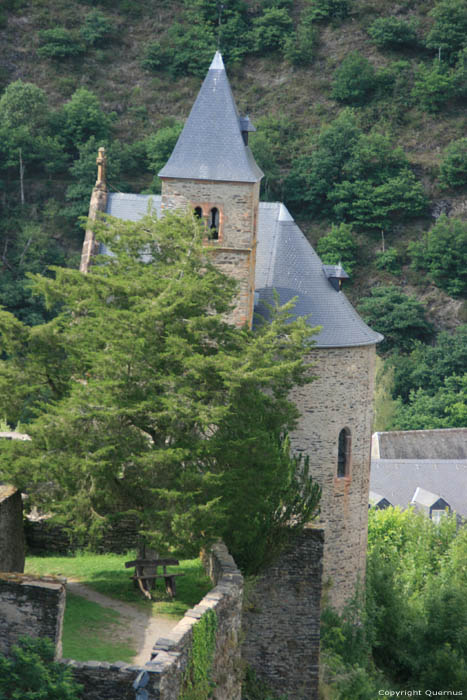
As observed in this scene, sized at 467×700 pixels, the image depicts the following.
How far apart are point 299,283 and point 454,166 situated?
4774cm

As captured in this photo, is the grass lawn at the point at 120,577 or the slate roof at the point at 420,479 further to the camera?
the slate roof at the point at 420,479

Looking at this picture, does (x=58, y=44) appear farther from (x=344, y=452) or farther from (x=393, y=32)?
(x=344, y=452)

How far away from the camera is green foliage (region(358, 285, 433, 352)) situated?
66.2 m

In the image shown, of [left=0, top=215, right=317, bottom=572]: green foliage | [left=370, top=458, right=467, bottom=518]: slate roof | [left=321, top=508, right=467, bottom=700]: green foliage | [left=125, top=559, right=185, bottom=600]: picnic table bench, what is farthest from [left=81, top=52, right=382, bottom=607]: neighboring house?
[left=370, top=458, right=467, bottom=518]: slate roof

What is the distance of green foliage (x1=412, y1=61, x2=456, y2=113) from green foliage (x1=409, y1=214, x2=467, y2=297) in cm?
1113

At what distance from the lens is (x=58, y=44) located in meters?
80.2

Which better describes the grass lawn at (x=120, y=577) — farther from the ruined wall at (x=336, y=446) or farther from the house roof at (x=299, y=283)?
the house roof at (x=299, y=283)

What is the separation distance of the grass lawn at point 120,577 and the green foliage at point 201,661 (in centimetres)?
200

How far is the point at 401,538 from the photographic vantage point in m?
38.8

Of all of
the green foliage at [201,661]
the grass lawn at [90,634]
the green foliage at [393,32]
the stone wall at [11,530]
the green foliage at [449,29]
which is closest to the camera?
the green foliage at [201,661]

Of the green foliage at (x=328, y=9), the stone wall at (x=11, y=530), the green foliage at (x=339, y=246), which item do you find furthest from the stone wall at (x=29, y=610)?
the green foliage at (x=328, y=9)

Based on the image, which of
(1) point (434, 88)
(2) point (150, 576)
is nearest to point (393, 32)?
(1) point (434, 88)

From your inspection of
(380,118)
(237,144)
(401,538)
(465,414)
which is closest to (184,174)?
(237,144)

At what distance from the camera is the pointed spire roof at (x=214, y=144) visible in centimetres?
2556
